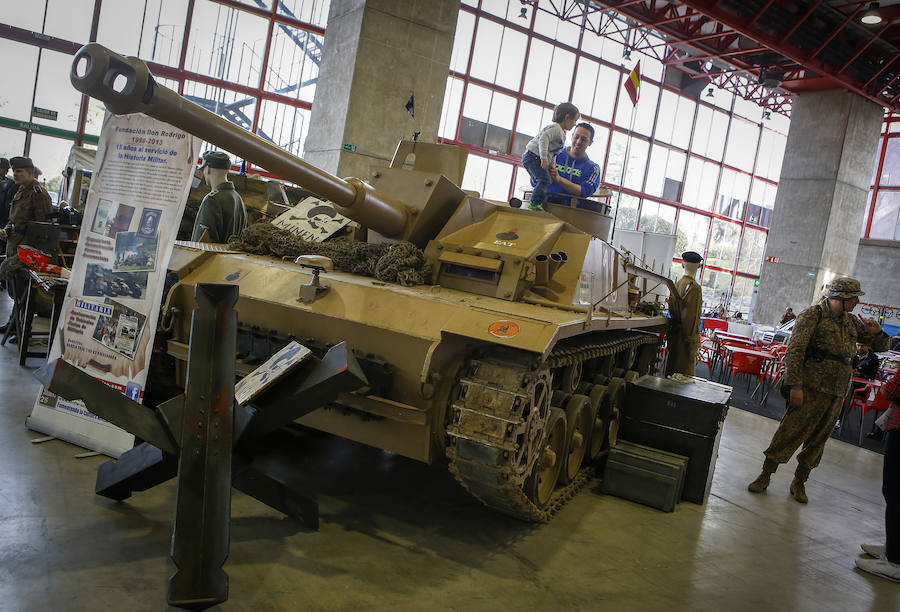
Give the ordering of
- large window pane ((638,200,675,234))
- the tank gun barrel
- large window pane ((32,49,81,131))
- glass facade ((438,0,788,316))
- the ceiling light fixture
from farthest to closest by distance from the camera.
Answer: large window pane ((638,200,675,234)), glass facade ((438,0,788,316)), large window pane ((32,49,81,131)), the ceiling light fixture, the tank gun barrel

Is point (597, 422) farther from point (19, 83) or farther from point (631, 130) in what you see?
point (631, 130)

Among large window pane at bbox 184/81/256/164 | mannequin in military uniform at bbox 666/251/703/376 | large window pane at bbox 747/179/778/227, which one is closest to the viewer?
mannequin in military uniform at bbox 666/251/703/376

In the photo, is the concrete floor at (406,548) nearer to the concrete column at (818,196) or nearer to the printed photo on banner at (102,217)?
the printed photo on banner at (102,217)

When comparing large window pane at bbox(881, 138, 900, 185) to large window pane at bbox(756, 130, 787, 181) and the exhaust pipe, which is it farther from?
the exhaust pipe

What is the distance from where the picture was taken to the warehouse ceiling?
16.8 m

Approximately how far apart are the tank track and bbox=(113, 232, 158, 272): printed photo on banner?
212 cm

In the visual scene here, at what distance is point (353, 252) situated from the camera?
5301 millimetres

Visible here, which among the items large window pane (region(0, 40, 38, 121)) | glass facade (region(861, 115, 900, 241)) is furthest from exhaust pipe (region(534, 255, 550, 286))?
glass facade (region(861, 115, 900, 241))

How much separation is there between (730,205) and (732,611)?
27214 millimetres

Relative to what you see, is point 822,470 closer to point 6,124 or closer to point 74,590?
point 74,590

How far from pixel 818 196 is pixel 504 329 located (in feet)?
61.1

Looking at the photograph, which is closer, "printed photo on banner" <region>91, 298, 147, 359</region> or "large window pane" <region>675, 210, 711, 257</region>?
"printed photo on banner" <region>91, 298, 147, 359</region>

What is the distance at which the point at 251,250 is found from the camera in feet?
18.5

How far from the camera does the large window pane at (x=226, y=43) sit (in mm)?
17797
